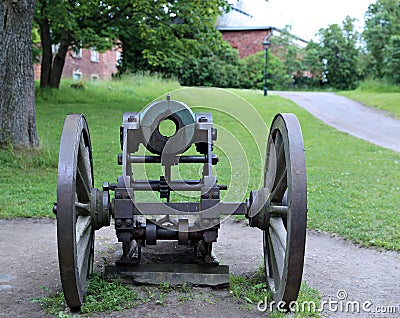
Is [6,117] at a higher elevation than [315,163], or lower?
higher

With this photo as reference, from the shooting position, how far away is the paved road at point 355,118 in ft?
51.0

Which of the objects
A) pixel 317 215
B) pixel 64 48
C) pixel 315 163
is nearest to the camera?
pixel 317 215

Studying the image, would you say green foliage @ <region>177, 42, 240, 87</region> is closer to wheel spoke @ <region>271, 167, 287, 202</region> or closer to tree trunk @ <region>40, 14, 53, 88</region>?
tree trunk @ <region>40, 14, 53, 88</region>

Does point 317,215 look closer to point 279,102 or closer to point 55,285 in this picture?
point 55,285

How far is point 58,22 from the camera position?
52.9ft

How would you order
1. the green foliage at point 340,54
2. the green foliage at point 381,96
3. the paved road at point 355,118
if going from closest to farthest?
the paved road at point 355,118 < the green foliage at point 381,96 < the green foliage at point 340,54

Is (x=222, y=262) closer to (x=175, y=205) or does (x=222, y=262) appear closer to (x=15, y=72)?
(x=175, y=205)

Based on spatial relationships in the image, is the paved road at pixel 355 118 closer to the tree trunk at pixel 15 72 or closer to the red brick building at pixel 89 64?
the tree trunk at pixel 15 72

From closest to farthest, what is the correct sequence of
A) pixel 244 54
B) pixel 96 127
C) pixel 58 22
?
pixel 96 127
pixel 58 22
pixel 244 54

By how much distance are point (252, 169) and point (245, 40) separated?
3843 cm

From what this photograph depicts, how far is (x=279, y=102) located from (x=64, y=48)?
29.4 feet

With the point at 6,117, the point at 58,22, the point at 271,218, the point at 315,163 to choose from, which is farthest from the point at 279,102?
the point at 271,218

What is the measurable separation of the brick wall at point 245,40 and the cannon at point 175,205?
142 feet

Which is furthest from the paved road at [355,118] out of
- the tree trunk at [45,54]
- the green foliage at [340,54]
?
the green foliage at [340,54]
